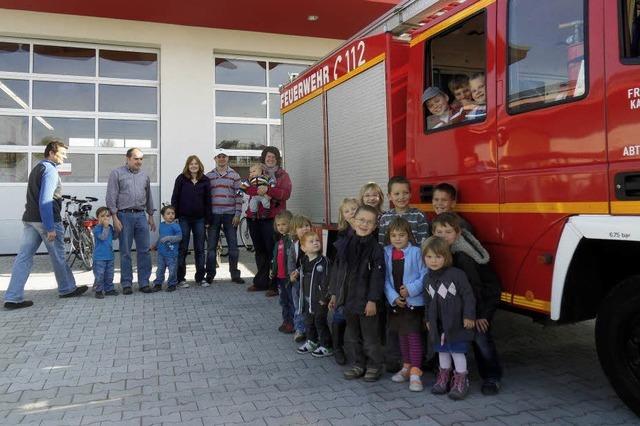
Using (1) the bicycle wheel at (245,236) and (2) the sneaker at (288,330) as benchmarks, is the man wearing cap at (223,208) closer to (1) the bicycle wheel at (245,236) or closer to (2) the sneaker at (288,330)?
(2) the sneaker at (288,330)

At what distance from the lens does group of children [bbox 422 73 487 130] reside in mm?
3670

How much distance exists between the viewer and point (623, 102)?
2.70 meters

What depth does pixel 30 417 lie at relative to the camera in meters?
3.27

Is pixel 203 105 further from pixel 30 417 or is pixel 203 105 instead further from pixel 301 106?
pixel 30 417

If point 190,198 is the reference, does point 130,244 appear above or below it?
below

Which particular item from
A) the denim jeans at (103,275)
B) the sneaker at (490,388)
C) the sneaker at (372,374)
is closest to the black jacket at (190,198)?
the denim jeans at (103,275)

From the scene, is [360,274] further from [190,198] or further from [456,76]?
[190,198]

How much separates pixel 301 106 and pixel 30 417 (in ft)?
14.3

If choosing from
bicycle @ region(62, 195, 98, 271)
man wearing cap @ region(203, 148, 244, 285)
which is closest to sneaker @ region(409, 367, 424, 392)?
man wearing cap @ region(203, 148, 244, 285)

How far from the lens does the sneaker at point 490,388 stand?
3.53 m

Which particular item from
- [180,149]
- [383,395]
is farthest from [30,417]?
[180,149]

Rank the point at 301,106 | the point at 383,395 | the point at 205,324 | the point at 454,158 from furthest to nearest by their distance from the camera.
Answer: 1. the point at 301,106
2. the point at 205,324
3. the point at 454,158
4. the point at 383,395

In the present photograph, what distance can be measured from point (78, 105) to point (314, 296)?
8725mm

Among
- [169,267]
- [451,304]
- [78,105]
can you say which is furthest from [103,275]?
[78,105]
